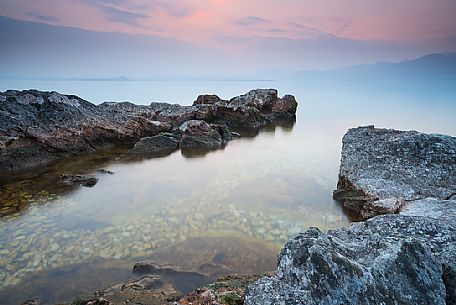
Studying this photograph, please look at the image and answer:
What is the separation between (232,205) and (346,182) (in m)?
3.05

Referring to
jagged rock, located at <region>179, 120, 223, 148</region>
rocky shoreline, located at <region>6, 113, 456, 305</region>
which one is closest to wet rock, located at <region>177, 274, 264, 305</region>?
rocky shoreline, located at <region>6, 113, 456, 305</region>

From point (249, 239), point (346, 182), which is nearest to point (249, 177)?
point (346, 182)

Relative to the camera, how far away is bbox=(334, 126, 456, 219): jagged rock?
638 cm

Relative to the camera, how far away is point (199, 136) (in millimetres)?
14312

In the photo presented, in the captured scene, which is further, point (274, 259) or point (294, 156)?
point (294, 156)

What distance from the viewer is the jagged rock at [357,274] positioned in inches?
94.1

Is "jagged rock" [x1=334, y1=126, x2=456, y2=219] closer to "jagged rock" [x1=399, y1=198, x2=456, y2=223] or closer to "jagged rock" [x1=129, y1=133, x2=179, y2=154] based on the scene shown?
"jagged rock" [x1=399, y1=198, x2=456, y2=223]

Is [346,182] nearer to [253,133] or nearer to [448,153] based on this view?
[448,153]

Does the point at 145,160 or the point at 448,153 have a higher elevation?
the point at 448,153

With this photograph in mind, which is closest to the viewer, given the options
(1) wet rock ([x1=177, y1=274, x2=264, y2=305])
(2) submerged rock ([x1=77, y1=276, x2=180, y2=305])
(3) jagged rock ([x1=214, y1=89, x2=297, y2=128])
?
(1) wet rock ([x1=177, y1=274, x2=264, y2=305])

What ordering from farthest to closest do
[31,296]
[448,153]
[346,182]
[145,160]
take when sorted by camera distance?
[145,160] < [346,182] < [448,153] < [31,296]

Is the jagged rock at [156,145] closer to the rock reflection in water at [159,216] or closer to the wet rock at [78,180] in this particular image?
the rock reflection in water at [159,216]

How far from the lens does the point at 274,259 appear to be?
5.19 meters

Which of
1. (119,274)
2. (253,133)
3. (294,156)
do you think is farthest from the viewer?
(253,133)
